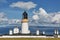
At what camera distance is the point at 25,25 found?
53.6 m

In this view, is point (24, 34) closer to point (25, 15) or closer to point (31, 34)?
point (31, 34)

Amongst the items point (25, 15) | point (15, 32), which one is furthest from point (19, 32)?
point (25, 15)

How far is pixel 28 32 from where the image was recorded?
2105 inches

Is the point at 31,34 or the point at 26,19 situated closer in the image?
the point at 31,34

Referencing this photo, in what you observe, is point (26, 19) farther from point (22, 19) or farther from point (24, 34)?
point (24, 34)

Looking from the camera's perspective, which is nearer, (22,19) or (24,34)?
(24,34)

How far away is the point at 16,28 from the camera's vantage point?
54.3 meters

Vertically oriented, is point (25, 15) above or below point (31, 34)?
above

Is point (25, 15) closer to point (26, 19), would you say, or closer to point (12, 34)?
point (26, 19)

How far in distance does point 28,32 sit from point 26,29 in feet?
2.08

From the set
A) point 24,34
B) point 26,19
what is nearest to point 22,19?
point 26,19

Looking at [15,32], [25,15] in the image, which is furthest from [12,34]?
[25,15]

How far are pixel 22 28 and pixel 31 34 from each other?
2.19m

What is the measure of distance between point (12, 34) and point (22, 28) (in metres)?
2.20
